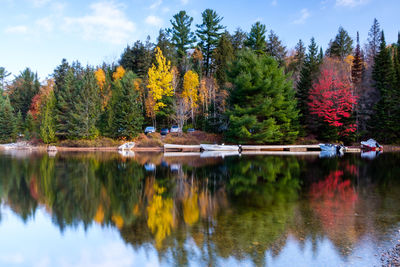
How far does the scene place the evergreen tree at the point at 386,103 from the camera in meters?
38.5

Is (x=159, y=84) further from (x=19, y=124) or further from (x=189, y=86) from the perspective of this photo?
(x=19, y=124)

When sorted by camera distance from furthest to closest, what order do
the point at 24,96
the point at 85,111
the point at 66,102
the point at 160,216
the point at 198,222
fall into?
1. the point at 24,96
2. the point at 66,102
3. the point at 85,111
4. the point at 160,216
5. the point at 198,222

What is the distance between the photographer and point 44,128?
43562 mm

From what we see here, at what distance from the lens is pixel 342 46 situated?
62.8 m

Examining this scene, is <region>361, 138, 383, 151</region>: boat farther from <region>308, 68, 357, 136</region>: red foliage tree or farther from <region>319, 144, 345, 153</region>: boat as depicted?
<region>319, 144, 345, 153</region>: boat

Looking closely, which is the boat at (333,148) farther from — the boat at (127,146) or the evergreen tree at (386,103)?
the boat at (127,146)

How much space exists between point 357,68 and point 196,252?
4871 cm

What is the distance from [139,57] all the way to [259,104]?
93.6 feet

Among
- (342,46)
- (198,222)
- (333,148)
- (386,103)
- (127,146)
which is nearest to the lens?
(198,222)

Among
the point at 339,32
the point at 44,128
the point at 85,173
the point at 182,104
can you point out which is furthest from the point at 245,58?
the point at 339,32

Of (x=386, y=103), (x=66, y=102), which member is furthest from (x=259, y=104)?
(x=66, y=102)

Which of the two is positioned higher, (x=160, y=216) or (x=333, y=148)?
(x=333, y=148)

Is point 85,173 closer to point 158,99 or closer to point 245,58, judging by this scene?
point 245,58

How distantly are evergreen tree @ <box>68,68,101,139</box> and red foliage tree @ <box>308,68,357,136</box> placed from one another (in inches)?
1125
